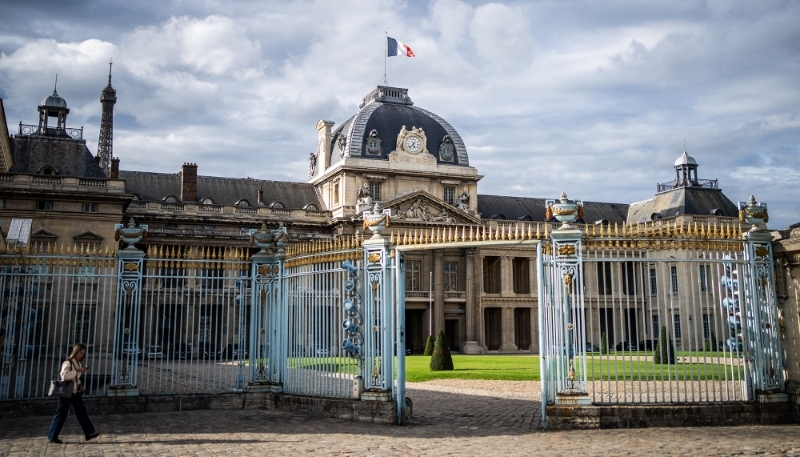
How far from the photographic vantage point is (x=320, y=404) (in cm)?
1306

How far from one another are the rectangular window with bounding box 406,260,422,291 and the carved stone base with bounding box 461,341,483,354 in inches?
200

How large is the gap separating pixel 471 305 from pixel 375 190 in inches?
416

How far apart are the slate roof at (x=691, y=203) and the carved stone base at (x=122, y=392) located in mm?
48412

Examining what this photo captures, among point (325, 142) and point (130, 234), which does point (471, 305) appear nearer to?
point (325, 142)

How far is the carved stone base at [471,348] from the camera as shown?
52.0 m

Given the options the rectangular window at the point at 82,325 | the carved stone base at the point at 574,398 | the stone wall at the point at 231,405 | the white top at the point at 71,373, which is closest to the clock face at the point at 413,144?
the rectangular window at the point at 82,325

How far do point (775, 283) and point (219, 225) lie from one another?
137 ft

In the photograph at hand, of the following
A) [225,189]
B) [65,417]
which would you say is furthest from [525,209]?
[65,417]

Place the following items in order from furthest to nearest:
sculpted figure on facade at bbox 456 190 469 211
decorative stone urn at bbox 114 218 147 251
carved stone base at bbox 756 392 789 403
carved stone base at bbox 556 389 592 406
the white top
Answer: sculpted figure on facade at bbox 456 190 469 211
decorative stone urn at bbox 114 218 147 251
carved stone base at bbox 756 392 789 403
carved stone base at bbox 556 389 592 406
the white top

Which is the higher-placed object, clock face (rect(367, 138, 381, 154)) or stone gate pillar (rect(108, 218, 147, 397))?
clock face (rect(367, 138, 381, 154))

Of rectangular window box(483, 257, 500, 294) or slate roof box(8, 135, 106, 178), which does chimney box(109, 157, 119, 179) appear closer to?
slate roof box(8, 135, 106, 178)

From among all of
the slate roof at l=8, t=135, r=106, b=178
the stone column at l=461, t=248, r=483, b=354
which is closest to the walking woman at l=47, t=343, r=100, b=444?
the slate roof at l=8, t=135, r=106, b=178

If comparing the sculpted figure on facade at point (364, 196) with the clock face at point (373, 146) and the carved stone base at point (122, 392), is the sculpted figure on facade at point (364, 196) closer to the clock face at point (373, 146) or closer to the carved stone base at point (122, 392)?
the clock face at point (373, 146)

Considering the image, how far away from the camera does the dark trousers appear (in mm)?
10141
